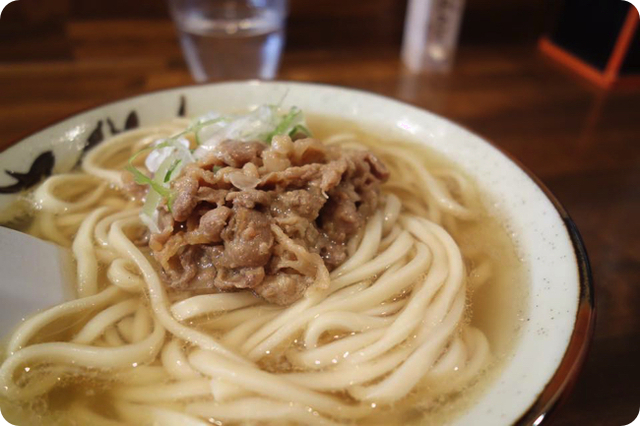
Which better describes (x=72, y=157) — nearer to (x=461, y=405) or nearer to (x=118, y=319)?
(x=118, y=319)

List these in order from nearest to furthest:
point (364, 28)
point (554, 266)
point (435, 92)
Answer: point (554, 266)
point (435, 92)
point (364, 28)

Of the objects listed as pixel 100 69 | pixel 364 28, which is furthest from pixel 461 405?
pixel 364 28

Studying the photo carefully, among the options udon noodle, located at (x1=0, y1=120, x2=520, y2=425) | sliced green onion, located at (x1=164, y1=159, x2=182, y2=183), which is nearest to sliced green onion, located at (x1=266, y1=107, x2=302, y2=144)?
sliced green onion, located at (x1=164, y1=159, x2=182, y2=183)

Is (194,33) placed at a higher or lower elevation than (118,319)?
higher

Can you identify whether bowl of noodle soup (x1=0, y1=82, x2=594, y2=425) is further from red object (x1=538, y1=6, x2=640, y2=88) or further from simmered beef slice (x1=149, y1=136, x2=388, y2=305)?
red object (x1=538, y1=6, x2=640, y2=88)

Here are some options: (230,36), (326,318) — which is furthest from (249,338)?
(230,36)
